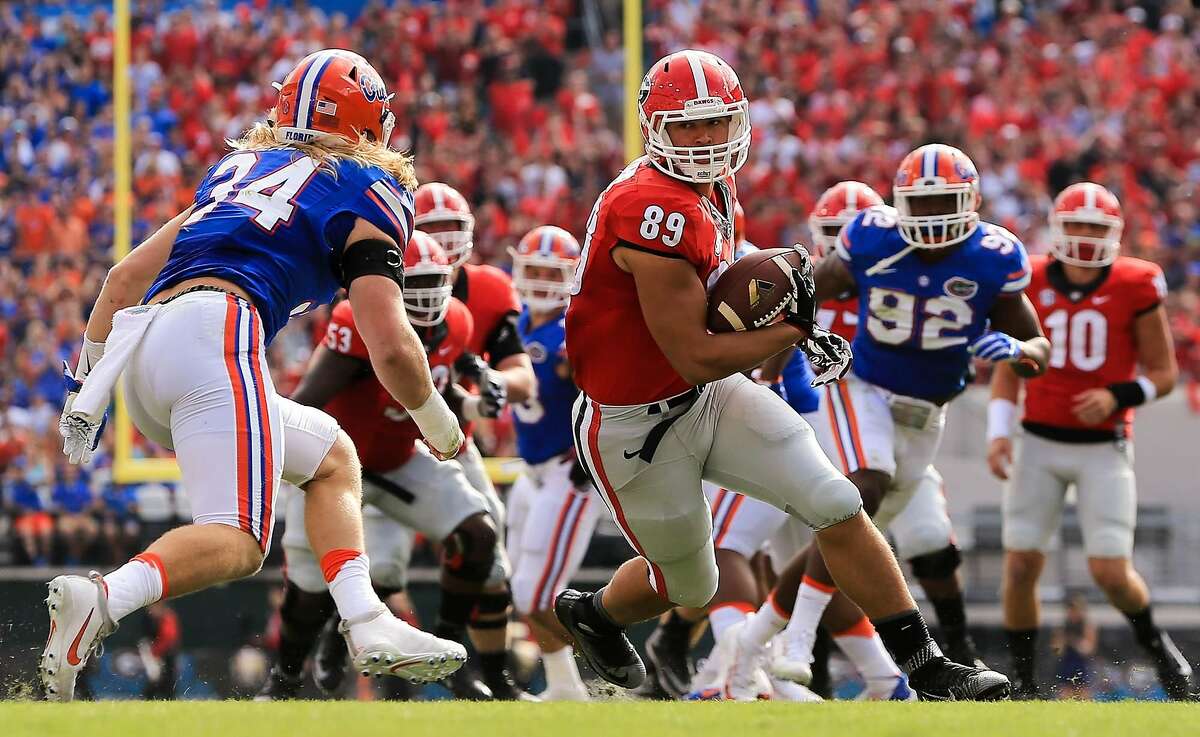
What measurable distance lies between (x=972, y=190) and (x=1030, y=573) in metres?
1.86

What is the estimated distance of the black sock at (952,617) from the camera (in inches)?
253

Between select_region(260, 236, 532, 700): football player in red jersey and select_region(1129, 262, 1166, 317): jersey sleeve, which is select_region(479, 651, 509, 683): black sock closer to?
select_region(260, 236, 532, 700): football player in red jersey

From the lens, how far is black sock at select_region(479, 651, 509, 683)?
6332 mm

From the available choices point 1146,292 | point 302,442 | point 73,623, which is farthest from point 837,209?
point 73,623

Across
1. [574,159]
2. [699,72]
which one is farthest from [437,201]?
[574,159]

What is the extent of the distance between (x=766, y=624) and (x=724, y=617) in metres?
0.20

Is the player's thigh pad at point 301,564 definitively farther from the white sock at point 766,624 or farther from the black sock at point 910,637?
the black sock at point 910,637

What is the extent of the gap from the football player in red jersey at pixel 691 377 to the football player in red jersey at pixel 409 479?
5.07 feet

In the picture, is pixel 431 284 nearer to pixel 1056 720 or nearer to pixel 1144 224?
pixel 1056 720

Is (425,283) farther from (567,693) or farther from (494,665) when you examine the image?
(567,693)

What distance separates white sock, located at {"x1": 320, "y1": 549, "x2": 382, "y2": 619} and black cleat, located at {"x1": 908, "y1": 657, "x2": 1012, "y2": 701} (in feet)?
4.65

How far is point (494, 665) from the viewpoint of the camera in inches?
249

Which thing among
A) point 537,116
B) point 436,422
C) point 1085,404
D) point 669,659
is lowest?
point 669,659

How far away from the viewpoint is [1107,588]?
6645 millimetres
